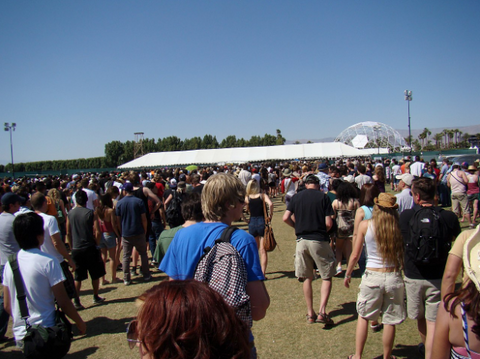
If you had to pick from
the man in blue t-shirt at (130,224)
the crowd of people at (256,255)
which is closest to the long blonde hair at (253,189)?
the crowd of people at (256,255)

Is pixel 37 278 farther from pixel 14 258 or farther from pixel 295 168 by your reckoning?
pixel 295 168

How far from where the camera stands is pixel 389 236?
3449 mm

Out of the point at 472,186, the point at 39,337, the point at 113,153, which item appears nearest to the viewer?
the point at 39,337

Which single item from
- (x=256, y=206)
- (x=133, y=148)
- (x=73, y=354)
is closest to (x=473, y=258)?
(x=73, y=354)

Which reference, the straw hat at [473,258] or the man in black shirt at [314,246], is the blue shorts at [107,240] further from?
the straw hat at [473,258]

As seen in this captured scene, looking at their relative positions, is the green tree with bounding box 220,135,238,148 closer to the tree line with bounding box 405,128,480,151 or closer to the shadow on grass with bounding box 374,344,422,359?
the tree line with bounding box 405,128,480,151

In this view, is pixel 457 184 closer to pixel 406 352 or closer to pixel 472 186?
pixel 472 186

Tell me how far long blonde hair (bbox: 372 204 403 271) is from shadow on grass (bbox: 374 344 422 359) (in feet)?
3.86

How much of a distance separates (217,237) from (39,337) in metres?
2.27

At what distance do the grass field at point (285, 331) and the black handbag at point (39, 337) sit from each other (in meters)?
1.38

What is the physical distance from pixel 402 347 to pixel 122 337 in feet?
12.5

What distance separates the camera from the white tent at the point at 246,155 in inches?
1432

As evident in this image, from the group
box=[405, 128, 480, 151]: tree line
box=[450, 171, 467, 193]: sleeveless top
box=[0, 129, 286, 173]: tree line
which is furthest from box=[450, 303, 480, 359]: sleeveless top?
box=[405, 128, 480, 151]: tree line

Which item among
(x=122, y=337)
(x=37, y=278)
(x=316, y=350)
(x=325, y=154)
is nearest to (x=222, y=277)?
(x=37, y=278)
